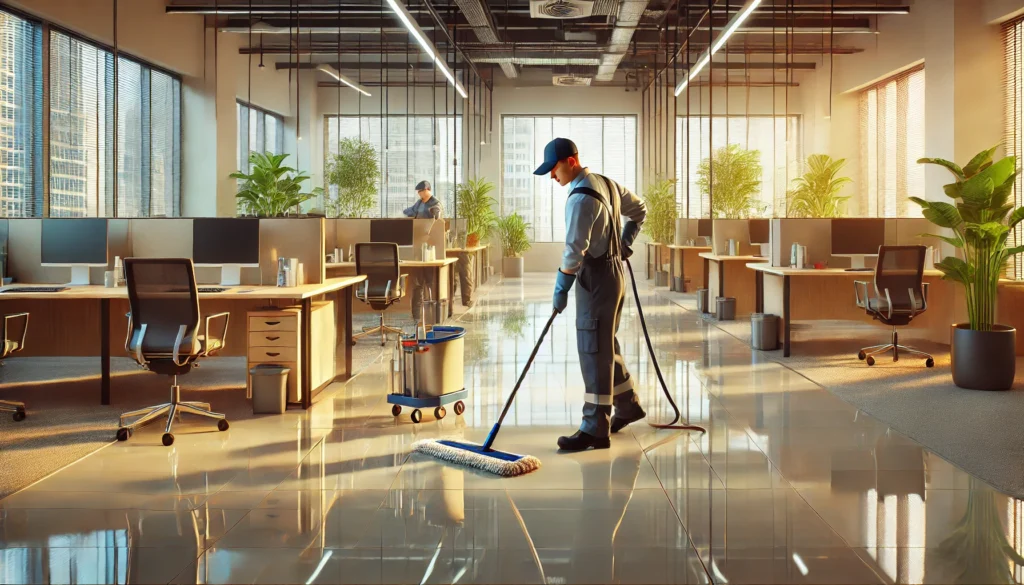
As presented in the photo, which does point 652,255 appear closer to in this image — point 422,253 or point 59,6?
point 422,253

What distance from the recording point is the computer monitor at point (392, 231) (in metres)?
10.9

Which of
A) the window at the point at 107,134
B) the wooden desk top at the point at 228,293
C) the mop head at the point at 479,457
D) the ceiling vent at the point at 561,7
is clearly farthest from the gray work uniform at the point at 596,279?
the ceiling vent at the point at 561,7

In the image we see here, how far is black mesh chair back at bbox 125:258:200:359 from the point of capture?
5.30 metres

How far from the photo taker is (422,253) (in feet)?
36.4

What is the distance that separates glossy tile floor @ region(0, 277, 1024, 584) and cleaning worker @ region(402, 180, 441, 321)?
202 inches

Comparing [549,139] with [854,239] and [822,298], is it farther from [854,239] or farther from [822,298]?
[854,239]

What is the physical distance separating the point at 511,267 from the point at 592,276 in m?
15.4

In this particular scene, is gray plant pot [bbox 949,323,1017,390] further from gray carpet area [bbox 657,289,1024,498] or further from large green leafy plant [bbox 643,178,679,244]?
large green leafy plant [bbox 643,178,679,244]

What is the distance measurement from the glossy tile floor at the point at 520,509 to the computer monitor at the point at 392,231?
5.10 meters

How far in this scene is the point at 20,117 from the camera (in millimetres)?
10281

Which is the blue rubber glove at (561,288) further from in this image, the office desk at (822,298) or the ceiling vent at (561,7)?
the ceiling vent at (561,7)

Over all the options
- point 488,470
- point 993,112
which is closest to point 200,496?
point 488,470

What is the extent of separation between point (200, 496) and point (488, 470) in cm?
132

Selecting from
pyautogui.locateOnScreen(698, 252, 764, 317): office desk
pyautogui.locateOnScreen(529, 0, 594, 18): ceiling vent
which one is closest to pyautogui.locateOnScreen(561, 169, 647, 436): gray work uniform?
pyautogui.locateOnScreen(529, 0, 594, 18): ceiling vent
